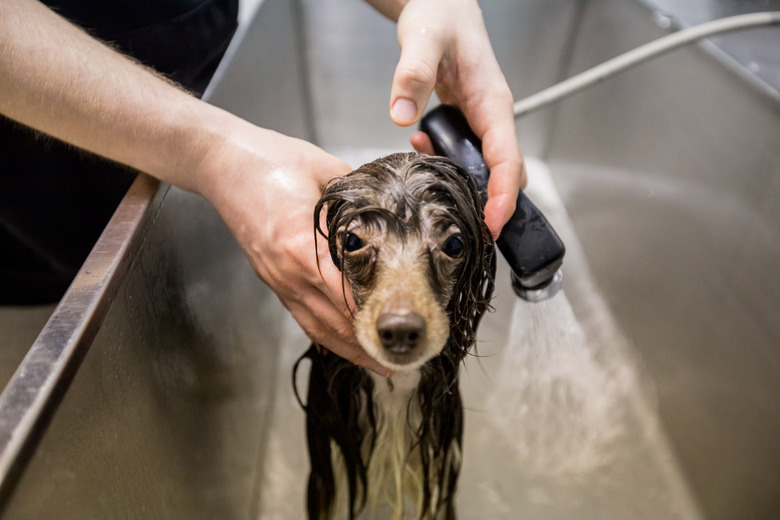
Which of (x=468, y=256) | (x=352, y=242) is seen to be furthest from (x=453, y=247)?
(x=352, y=242)

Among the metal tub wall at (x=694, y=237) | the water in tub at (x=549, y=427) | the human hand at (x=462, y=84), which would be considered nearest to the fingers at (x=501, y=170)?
the human hand at (x=462, y=84)

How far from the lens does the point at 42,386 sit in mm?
551

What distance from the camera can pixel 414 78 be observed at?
2.70 feet

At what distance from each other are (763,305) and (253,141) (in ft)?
3.29

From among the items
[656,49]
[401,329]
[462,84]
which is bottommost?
[401,329]

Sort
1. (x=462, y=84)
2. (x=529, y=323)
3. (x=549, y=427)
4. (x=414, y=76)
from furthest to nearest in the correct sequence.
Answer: (x=529, y=323) < (x=549, y=427) < (x=462, y=84) < (x=414, y=76)

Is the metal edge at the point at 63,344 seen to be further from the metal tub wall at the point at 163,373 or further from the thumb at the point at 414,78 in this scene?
the thumb at the point at 414,78

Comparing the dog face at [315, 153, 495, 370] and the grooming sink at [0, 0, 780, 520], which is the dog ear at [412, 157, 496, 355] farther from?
the grooming sink at [0, 0, 780, 520]

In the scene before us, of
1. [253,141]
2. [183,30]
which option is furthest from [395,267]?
[183,30]

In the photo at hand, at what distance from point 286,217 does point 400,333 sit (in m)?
0.26

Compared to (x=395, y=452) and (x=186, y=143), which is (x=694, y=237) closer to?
(x=395, y=452)

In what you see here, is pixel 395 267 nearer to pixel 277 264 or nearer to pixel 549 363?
pixel 277 264

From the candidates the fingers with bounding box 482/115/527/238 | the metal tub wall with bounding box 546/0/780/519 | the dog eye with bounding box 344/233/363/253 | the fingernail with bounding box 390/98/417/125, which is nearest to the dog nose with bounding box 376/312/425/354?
the dog eye with bounding box 344/233/363/253

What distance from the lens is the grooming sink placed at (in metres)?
0.70
